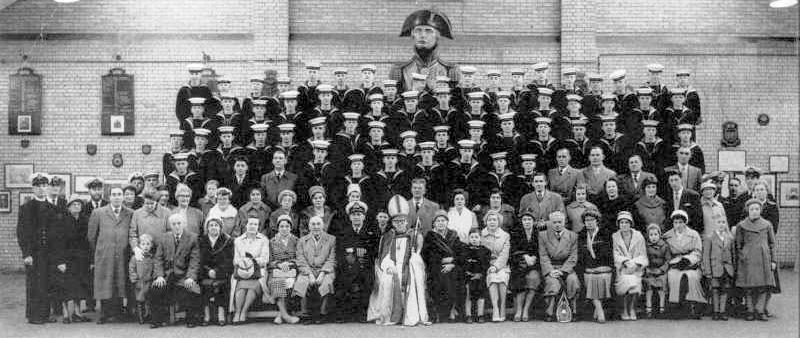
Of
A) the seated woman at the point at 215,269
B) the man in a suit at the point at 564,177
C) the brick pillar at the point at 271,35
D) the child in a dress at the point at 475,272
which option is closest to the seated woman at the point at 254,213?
the seated woman at the point at 215,269

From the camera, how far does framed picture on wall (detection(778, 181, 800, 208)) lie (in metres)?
14.3

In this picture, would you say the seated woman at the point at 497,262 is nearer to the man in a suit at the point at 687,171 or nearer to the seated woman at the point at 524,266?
the seated woman at the point at 524,266

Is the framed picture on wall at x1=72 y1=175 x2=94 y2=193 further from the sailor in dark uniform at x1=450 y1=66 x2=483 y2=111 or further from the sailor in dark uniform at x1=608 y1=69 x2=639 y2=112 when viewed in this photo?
the sailor in dark uniform at x1=608 y1=69 x2=639 y2=112

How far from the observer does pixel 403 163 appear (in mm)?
10008

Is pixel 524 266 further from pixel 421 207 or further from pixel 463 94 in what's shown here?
pixel 463 94

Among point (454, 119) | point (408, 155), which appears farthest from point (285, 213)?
point (454, 119)

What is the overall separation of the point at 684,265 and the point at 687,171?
164 centimetres

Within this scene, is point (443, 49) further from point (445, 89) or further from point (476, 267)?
point (476, 267)

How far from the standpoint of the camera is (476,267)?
897 cm

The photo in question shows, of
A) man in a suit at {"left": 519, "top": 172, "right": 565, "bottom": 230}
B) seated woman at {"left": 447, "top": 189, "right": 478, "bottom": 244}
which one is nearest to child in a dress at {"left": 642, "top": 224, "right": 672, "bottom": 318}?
man in a suit at {"left": 519, "top": 172, "right": 565, "bottom": 230}

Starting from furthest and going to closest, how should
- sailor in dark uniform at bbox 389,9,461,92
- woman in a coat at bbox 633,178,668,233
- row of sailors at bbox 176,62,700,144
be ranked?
sailor in dark uniform at bbox 389,9,461,92, row of sailors at bbox 176,62,700,144, woman in a coat at bbox 633,178,668,233

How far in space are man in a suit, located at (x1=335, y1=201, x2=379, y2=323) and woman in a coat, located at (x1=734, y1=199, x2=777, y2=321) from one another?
15.1 feet

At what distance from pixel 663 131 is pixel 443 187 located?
11.3 ft

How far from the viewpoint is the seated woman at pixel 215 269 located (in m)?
8.73
